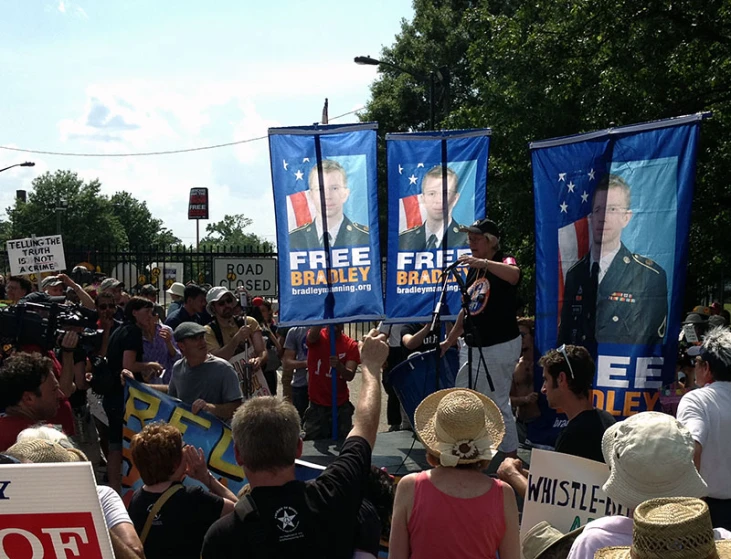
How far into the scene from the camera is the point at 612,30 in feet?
53.9

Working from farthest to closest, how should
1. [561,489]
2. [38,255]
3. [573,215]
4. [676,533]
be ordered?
[38,255]
[573,215]
[561,489]
[676,533]

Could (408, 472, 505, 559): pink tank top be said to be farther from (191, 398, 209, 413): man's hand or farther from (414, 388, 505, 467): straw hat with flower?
(191, 398, 209, 413): man's hand

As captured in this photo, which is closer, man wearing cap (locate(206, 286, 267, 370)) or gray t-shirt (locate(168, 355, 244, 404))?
gray t-shirt (locate(168, 355, 244, 404))

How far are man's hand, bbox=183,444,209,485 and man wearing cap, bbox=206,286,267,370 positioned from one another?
4.10m

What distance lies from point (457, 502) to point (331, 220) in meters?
5.58

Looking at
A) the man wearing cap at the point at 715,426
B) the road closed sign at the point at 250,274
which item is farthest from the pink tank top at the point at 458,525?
the road closed sign at the point at 250,274

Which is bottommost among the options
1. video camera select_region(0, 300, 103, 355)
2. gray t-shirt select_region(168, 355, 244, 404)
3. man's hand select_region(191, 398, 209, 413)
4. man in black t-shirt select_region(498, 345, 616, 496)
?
man's hand select_region(191, 398, 209, 413)

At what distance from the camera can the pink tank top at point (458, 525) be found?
3.30 meters

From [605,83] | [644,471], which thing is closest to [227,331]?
[644,471]

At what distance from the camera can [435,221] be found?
351 inches

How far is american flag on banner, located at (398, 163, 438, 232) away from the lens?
888 centimetres

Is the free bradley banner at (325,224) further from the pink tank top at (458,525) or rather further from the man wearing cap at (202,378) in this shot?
the pink tank top at (458,525)

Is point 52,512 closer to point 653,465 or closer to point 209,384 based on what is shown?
point 653,465

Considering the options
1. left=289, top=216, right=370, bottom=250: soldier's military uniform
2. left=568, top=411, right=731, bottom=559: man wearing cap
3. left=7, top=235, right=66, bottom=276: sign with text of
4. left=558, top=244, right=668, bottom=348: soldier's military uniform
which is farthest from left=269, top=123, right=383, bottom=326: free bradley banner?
left=7, top=235, right=66, bottom=276: sign with text of
